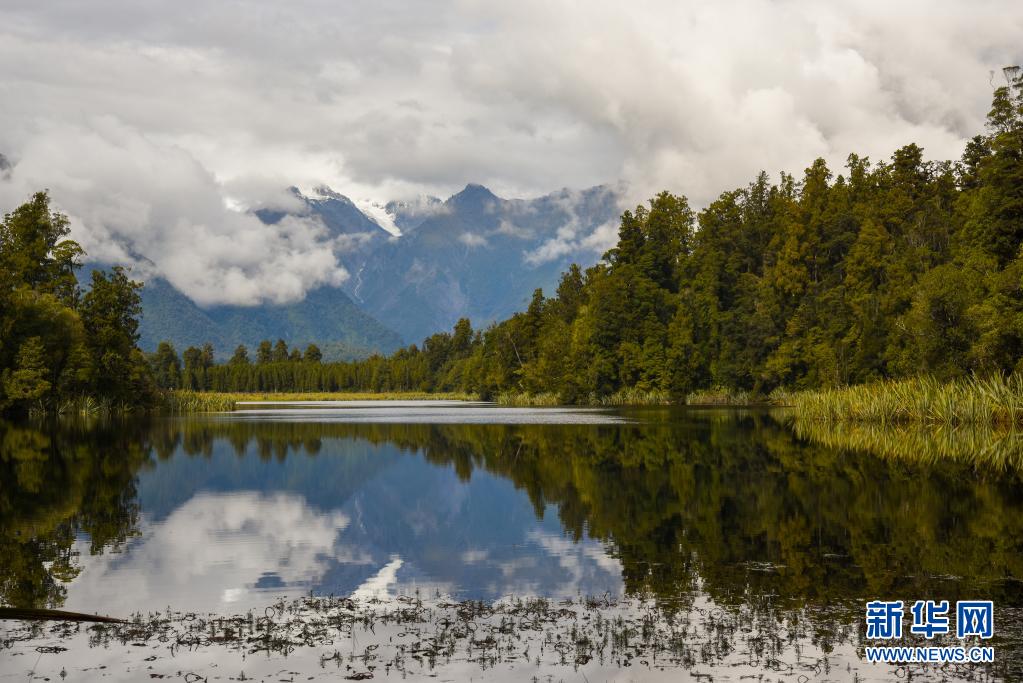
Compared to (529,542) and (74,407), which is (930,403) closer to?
(529,542)

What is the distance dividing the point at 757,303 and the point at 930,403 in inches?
2502

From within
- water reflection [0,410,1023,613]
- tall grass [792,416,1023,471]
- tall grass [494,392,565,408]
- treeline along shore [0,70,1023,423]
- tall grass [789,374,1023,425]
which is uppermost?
treeline along shore [0,70,1023,423]

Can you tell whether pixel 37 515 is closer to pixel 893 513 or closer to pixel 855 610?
pixel 855 610

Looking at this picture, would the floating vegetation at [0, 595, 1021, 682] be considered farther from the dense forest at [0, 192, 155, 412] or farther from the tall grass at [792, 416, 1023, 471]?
the dense forest at [0, 192, 155, 412]

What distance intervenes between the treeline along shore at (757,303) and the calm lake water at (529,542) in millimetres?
23280

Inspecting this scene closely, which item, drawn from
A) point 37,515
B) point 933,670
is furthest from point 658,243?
point 933,670

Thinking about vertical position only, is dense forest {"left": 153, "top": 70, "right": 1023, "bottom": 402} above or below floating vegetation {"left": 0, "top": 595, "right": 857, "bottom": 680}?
above

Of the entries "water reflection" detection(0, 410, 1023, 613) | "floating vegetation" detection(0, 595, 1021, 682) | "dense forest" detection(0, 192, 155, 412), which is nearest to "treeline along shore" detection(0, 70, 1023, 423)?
"dense forest" detection(0, 192, 155, 412)

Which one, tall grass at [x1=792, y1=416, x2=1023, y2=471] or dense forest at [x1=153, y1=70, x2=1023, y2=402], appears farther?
dense forest at [x1=153, y1=70, x2=1023, y2=402]

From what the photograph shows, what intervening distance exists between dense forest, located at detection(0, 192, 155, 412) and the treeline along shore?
0.19 m

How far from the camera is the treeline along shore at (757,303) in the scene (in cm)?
5747

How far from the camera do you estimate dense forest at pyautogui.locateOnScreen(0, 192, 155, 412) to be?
248 feet

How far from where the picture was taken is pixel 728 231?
129m

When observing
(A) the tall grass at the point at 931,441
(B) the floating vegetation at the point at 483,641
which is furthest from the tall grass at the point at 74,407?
(B) the floating vegetation at the point at 483,641
